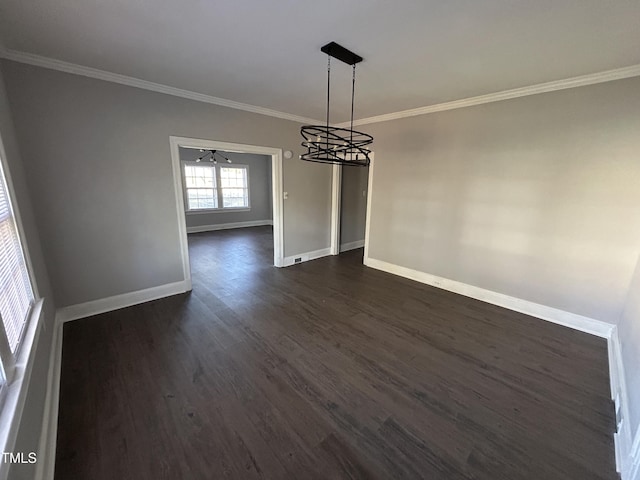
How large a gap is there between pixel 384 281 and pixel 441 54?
3.00 metres

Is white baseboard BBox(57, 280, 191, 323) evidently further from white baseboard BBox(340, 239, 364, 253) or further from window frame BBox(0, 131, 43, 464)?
white baseboard BBox(340, 239, 364, 253)

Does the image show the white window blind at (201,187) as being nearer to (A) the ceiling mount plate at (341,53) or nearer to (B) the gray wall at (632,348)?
(A) the ceiling mount plate at (341,53)

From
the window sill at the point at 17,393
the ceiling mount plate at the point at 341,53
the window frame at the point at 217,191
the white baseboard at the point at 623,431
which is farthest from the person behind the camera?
the window frame at the point at 217,191

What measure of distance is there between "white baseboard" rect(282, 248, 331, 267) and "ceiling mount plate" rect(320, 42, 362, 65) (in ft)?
10.8

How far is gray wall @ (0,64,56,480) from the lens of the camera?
1171 mm

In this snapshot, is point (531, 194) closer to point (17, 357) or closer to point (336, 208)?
point (336, 208)

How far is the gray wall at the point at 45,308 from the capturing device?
1.17 m

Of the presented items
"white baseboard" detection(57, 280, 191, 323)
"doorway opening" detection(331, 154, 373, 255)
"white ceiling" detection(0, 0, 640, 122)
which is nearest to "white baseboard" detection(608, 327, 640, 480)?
"white ceiling" detection(0, 0, 640, 122)

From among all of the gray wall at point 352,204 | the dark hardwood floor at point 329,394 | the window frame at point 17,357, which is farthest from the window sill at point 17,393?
the gray wall at point 352,204

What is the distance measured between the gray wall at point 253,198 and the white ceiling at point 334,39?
5213mm

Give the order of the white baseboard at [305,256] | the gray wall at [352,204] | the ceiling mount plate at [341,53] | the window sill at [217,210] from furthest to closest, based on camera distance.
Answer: the window sill at [217,210] → the gray wall at [352,204] → the white baseboard at [305,256] → the ceiling mount plate at [341,53]

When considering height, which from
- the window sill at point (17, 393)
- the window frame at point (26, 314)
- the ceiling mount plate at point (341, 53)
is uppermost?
the ceiling mount plate at point (341, 53)

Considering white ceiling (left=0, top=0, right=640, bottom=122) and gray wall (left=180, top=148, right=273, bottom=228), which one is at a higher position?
white ceiling (left=0, top=0, right=640, bottom=122)

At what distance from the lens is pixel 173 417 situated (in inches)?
68.6
